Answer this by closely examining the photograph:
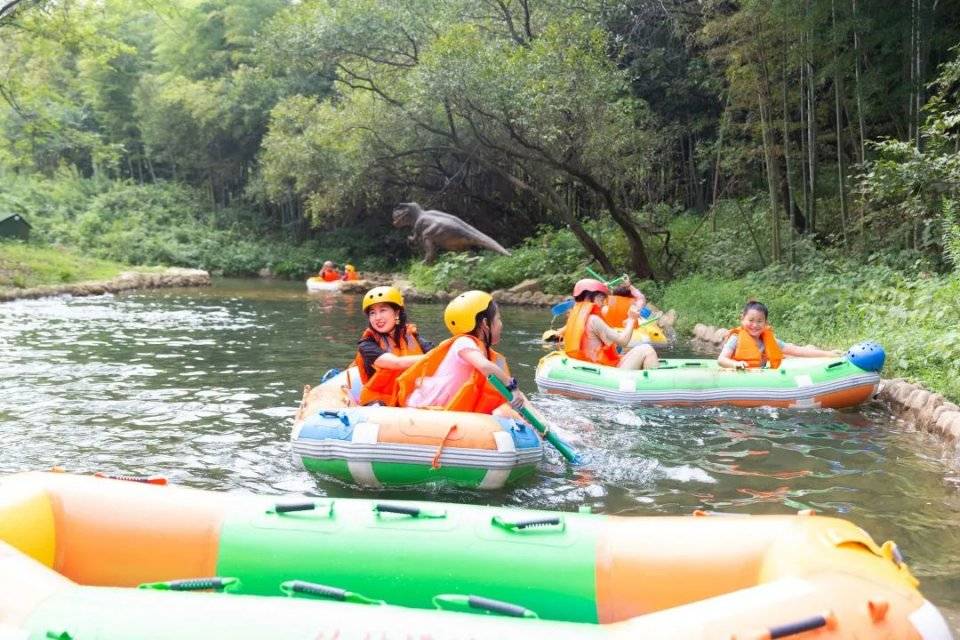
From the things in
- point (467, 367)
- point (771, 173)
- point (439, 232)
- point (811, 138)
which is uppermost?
point (811, 138)

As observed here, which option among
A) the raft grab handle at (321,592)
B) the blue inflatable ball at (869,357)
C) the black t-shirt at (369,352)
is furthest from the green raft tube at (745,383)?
the raft grab handle at (321,592)

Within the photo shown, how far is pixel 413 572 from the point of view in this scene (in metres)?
2.74

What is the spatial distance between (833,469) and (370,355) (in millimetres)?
2926

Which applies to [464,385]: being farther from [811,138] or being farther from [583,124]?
[583,124]

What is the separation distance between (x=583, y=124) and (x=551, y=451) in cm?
942

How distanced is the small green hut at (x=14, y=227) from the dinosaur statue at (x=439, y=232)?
985cm

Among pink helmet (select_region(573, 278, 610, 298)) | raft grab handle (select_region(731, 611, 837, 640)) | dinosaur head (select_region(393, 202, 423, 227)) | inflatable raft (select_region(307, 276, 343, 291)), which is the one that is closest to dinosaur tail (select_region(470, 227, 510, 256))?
dinosaur head (select_region(393, 202, 423, 227))

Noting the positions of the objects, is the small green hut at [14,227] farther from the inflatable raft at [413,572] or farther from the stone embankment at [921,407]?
the inflatable raft at [413,572]

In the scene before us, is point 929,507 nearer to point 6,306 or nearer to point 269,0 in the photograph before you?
point 6,306

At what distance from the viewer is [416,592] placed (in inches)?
107

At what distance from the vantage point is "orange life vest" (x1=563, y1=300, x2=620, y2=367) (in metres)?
7.36

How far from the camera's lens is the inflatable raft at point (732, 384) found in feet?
21.5

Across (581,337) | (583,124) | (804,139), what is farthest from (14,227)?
(581,337)

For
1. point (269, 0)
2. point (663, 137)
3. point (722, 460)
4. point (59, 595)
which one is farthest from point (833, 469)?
point (269, 0)
